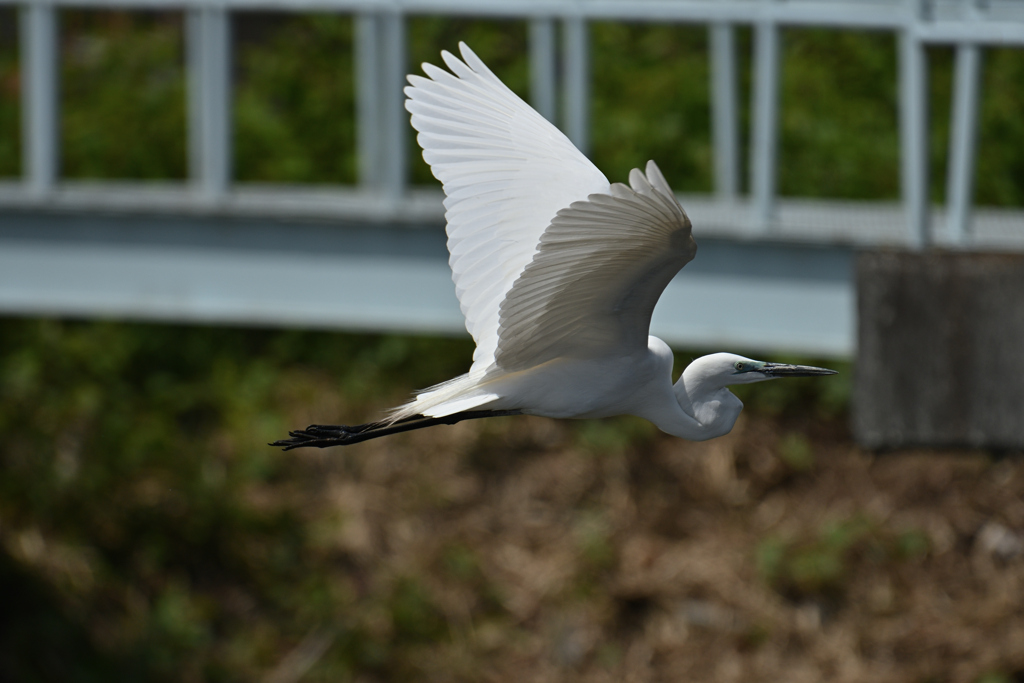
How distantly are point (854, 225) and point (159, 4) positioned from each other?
2418 millimetres

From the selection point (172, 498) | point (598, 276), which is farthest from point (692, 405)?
point (172, 498)

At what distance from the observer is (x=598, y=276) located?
4.75 feet

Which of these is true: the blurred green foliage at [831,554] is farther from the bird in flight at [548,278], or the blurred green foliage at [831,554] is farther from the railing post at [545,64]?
the bird in flight at [548,278]

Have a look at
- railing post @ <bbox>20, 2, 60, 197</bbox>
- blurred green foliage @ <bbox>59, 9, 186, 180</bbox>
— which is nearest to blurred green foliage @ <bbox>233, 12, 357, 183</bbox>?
blurred green foliage @ <bbox>59, 9, 186, 180</bbox>

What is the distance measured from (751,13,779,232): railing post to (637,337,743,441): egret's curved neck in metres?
2.14

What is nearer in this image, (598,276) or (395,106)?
(598,276)

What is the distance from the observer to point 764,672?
491 centimetres

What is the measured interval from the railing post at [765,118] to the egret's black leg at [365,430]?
2164mm

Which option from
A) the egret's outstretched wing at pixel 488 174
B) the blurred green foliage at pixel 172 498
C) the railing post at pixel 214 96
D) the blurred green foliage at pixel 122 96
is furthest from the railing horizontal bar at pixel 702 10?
the blurred green foliage at pixel 122 96

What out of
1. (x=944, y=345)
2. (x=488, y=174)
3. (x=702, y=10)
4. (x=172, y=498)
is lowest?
(x=172, y=498)

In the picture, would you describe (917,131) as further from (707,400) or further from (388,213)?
(707,400)

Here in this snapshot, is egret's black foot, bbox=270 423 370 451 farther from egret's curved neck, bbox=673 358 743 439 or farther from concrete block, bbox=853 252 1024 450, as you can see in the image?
concrete block, bbox=853 252 1024 450

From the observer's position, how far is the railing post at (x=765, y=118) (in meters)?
3.63

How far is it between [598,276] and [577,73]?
2.52 meters
